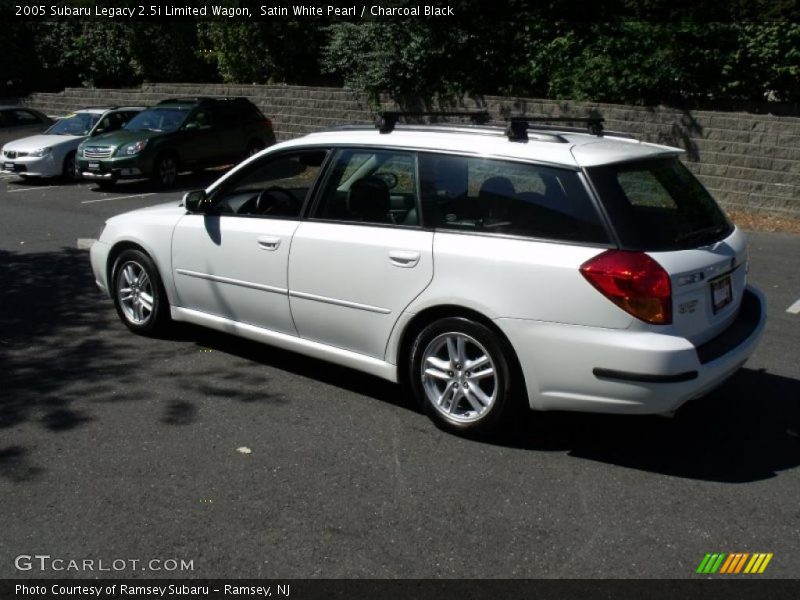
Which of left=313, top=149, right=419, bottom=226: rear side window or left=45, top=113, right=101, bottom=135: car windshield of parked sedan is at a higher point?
left=313, top=149, right=419, bottom=226: rear side window

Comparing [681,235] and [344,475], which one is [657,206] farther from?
[344,475]

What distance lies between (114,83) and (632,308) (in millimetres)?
28604

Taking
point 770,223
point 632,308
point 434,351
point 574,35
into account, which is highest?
point 574,35

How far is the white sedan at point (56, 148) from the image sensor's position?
60.5 ft

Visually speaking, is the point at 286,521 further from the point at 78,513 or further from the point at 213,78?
the point at 213,78

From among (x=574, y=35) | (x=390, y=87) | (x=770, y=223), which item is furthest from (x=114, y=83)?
(x=770, y=223)

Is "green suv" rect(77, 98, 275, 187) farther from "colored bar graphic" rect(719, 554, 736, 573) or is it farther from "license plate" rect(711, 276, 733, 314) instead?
"colored bar graphic" rect(719, 554, 736, 573)

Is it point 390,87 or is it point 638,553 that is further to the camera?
point 390,87

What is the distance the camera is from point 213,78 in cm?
2778

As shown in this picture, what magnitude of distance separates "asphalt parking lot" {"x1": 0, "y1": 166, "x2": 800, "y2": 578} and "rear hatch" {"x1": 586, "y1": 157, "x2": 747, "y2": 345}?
30.9 inches

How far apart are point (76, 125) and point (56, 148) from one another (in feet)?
5.15

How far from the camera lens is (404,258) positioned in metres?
5.25

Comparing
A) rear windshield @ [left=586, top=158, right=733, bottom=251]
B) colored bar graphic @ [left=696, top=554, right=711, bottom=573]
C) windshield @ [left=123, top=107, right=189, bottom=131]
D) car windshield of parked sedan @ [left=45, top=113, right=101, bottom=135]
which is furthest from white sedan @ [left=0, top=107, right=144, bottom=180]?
colored bar graphic @ [left=696, top=554, right=711, bottom=573]

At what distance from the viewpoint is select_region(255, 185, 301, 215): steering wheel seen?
19.7 feet
